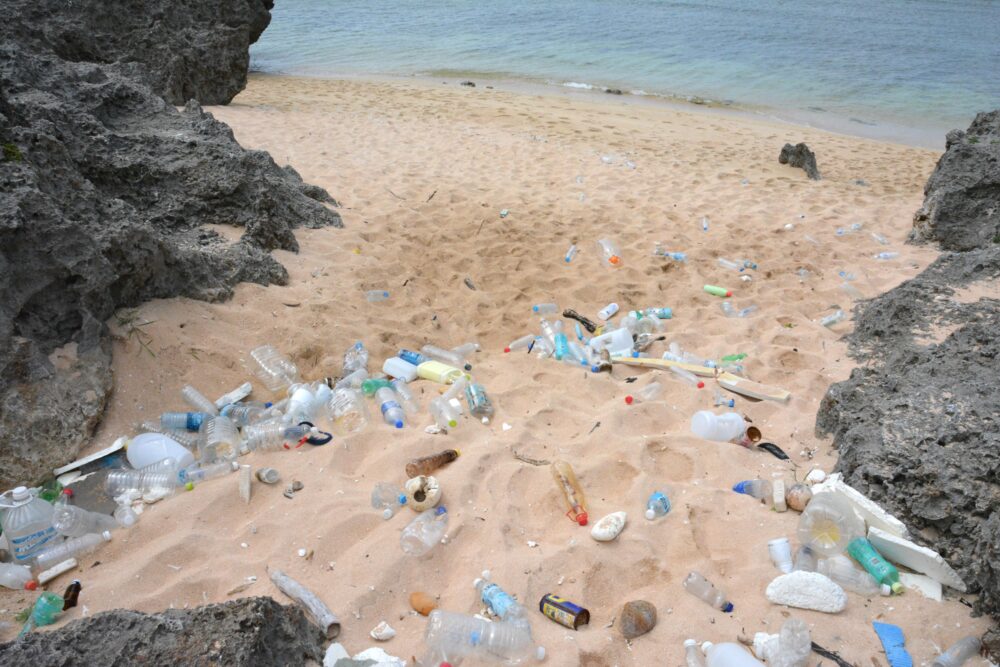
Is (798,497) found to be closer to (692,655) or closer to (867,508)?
(867,508)

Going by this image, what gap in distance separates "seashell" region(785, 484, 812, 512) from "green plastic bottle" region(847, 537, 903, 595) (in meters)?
0.25

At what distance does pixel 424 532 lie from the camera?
105 inches

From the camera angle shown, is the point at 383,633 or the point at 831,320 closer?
the point at 383,633

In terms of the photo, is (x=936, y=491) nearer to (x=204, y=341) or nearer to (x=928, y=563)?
(x=928, y=563)

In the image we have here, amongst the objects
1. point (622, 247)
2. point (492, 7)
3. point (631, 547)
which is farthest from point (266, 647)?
point (492, 7)

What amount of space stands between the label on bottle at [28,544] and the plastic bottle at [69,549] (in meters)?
0.03

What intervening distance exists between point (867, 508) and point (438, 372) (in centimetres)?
222

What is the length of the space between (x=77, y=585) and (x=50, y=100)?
348 centimetres

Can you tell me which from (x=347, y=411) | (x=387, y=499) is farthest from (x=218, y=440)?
(x=387, y=499)

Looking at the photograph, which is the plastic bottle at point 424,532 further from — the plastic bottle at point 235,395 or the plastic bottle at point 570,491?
the plastic bottle at point 235,395

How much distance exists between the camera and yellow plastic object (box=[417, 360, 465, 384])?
12.7 ft

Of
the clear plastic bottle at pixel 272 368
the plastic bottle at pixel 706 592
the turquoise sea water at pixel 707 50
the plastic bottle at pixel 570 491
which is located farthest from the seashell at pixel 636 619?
the turquoise sea water at pixel 707 50

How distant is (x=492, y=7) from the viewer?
27453 mm

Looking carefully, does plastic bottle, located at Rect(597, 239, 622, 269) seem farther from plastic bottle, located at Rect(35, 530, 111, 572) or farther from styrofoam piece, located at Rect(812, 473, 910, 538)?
plastic bottle, located at Rect(35, 530, 111, 572)
